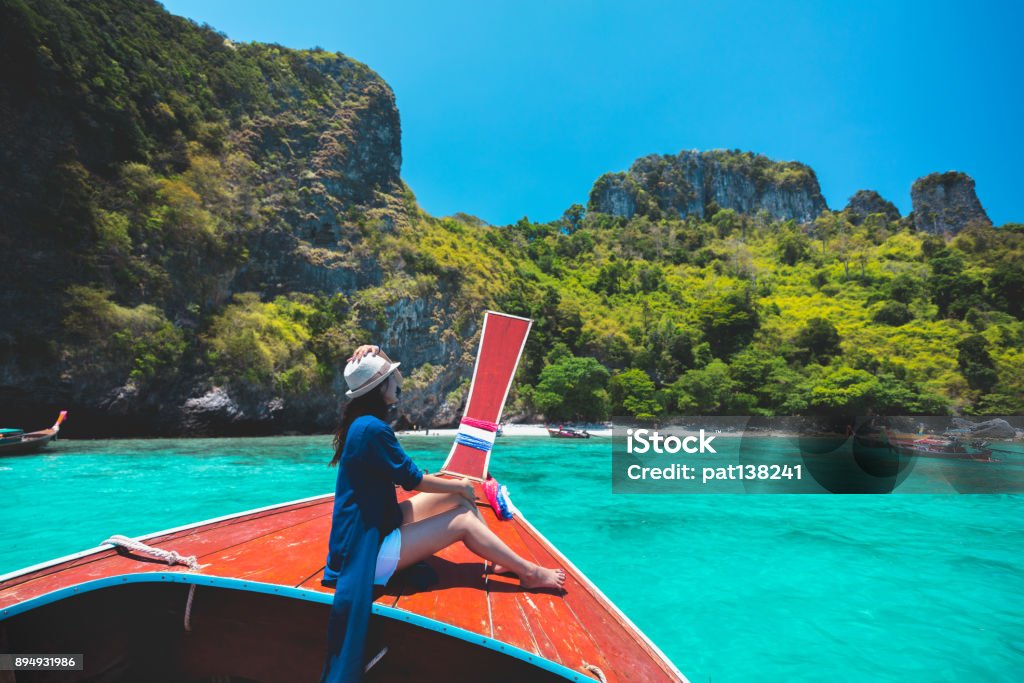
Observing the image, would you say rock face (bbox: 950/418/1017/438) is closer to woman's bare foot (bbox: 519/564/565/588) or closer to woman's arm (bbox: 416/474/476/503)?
woman's bare foot (bbox: 519/564/565/588)

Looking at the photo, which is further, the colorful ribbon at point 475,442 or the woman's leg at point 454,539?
the colorful ribbon at point 475,442

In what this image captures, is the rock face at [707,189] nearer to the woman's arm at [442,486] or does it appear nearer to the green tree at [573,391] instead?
the green tree at [573,391]

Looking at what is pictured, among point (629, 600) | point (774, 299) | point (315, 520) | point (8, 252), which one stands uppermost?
point (774, 299)

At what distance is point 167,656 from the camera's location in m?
2.57

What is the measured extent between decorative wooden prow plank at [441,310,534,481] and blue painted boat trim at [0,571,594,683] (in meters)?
3.34

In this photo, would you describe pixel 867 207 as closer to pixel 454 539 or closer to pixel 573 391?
pixel 573 391

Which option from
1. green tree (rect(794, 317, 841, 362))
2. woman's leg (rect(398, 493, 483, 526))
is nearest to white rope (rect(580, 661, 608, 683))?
woman's leg (rect(398, 493, 483, 526))

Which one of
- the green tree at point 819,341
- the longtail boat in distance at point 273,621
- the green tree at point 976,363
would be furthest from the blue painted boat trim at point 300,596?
the green tree at point 819,341

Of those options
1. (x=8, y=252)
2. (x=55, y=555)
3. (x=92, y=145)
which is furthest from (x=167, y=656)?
(x=92, y=145)

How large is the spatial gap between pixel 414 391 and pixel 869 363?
39199 mm

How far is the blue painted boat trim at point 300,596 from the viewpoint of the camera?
1.95 meters

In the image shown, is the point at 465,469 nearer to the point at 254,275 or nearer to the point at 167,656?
the point at 167,656

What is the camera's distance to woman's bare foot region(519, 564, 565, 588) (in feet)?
9.05

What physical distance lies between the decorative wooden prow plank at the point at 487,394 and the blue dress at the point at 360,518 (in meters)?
3.21
